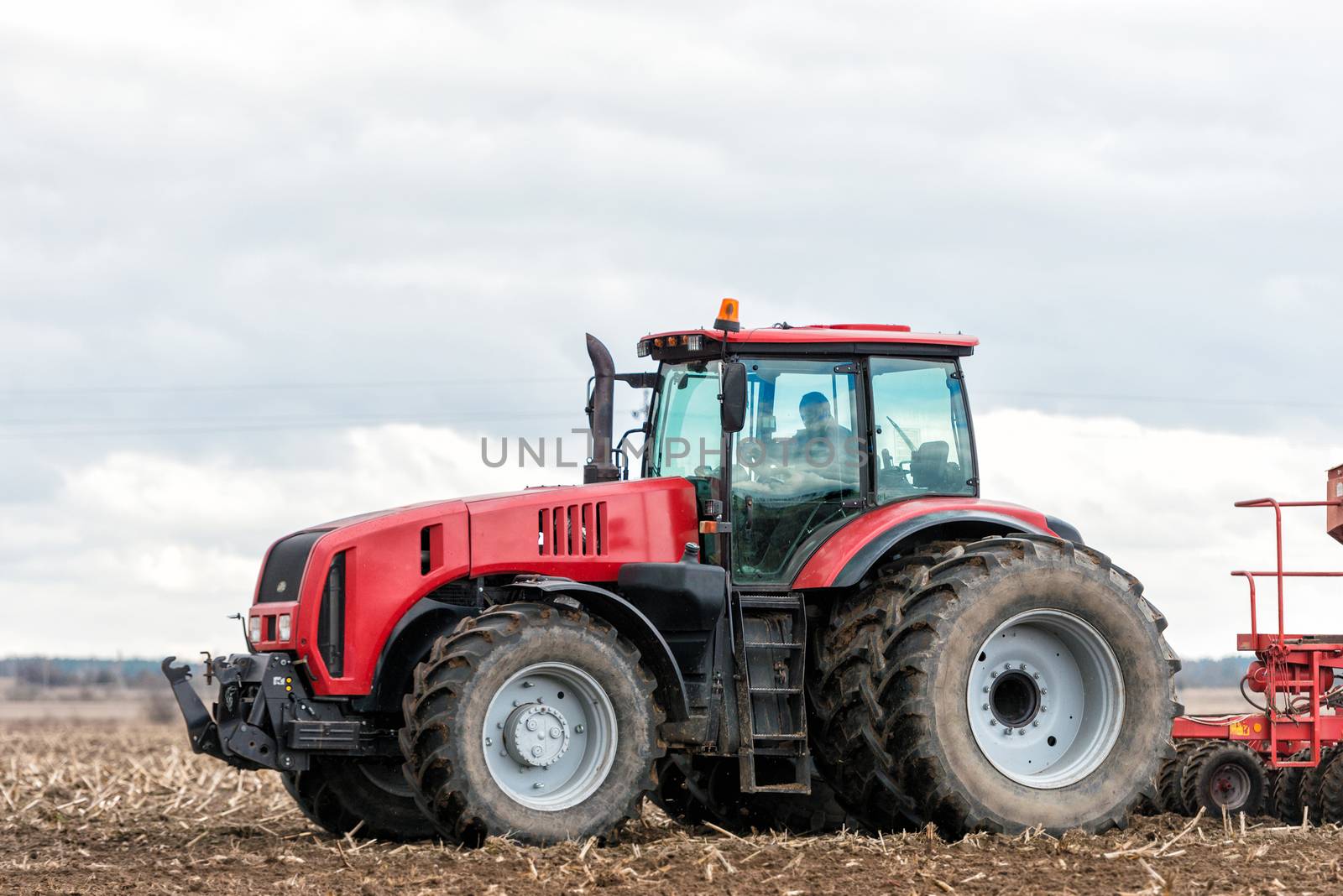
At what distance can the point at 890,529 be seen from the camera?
1115cm

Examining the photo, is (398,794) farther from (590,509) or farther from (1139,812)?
(1139,812)

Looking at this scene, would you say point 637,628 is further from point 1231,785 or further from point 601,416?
point 1231,785

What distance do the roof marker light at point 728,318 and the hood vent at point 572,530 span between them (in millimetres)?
1421

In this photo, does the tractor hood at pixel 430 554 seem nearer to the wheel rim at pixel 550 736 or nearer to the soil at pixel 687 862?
the wheel rim at pixel 550 736

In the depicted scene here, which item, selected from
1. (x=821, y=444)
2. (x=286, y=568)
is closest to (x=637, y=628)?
(x=821, y=444)

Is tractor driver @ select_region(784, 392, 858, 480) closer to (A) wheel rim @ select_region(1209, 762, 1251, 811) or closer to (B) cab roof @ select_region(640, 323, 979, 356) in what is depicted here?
(B) cab roof @ select_region(640, 323, 979, 356)

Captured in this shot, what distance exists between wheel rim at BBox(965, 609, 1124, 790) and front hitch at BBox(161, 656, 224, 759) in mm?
4831

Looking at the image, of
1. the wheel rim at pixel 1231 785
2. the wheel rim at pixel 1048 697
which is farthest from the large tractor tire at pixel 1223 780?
the wheel rim at pixel 1048 697

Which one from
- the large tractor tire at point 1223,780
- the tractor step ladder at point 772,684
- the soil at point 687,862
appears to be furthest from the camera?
the large tractor tire at point 1223,780

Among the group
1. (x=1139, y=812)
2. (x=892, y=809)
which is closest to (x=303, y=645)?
(x=892, y=809)

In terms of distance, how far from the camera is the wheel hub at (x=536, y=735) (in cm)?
1018

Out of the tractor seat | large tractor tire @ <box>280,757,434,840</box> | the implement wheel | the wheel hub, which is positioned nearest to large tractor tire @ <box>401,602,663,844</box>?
the wheel hub

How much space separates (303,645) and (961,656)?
13.4 feet

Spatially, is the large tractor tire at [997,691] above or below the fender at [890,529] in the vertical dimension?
below
